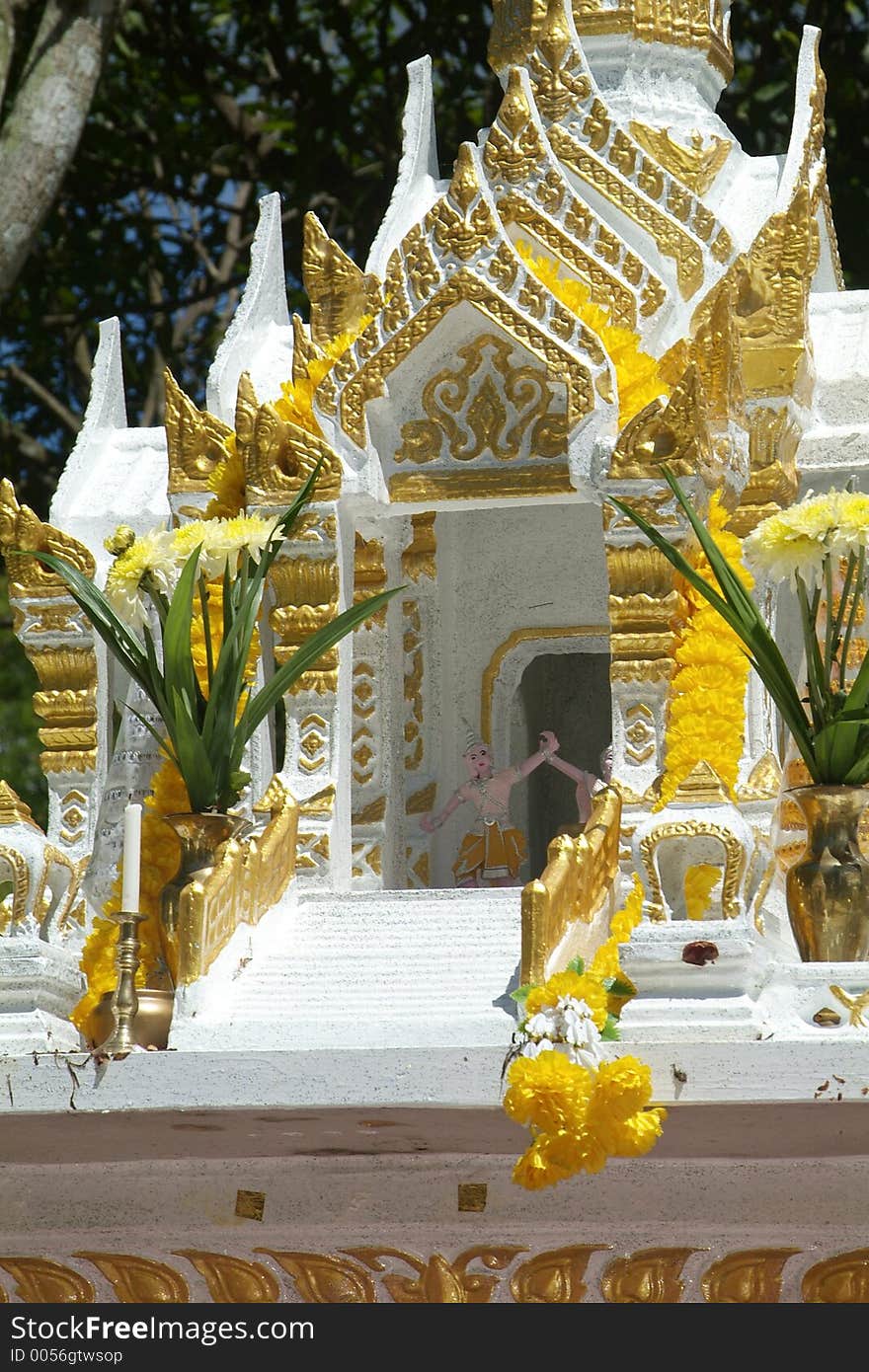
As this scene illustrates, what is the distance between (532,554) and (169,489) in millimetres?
2346

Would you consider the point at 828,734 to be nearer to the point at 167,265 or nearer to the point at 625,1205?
the point at 625,1205

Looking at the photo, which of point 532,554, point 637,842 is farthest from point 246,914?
point 532,554

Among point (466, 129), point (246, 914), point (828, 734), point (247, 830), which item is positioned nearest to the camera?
point (828, 734)

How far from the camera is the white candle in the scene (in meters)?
10.1

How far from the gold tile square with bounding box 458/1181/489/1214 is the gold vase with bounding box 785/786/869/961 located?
1.52 meters

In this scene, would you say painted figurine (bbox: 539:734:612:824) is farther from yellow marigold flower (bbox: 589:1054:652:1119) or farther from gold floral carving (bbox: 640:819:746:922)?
yellow marigold flower (bbox: 589:1054:652:1119)

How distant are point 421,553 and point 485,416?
1.78 meters

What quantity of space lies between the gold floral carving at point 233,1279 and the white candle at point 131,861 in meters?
1.45

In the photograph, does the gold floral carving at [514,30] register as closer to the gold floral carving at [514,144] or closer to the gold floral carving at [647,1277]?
the gold floral carving at [514,144]

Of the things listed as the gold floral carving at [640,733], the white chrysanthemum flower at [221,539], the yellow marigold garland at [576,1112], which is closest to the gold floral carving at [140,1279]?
the yellow marigold garland at [576,1112]

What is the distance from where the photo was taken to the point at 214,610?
1284 cm

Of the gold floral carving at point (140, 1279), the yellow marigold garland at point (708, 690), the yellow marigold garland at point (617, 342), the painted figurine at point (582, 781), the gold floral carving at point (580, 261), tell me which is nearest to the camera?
the gold floral carving at point (140, 1279)

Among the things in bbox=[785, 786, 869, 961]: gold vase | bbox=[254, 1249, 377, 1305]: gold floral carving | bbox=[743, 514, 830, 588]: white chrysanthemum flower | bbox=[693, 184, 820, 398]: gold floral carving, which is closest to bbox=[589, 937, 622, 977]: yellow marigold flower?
bbox=[785, 786, 869, 961]: gold vase

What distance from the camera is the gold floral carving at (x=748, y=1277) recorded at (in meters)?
10.1
